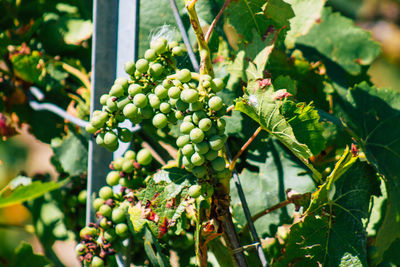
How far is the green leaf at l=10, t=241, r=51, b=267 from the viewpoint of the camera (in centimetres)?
85

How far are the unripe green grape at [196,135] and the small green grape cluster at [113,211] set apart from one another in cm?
19

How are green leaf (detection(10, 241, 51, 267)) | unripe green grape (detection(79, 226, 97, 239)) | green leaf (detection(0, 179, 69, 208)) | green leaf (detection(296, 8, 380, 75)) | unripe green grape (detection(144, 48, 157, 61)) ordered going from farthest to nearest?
green leaf (detection(296, 8, 380, 75)) < green leaf (detection(10, 241, 51, 267)) < unripe green grape (detection(79, 226, 97, 239)) < unripe green grape (detection(144, 48, 157, 61)) < green leaf (detection(0, 179, 69, 208))

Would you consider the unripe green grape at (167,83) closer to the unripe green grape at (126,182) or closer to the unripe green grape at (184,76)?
the unripe green grape at (184,76)

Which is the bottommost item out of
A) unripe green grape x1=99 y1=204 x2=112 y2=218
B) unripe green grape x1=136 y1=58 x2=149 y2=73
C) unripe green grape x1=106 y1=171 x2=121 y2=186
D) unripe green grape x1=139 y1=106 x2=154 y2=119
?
unripe green grape x1=99 y1=204 x2=112 y2=218

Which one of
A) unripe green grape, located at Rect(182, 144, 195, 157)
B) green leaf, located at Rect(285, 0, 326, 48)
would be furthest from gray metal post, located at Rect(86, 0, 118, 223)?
green leaf, located at Rect(285, 0, 326, 48)

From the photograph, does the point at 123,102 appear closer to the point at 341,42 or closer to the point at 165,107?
the point at 165,107

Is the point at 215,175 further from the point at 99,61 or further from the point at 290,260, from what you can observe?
the point at 99,61

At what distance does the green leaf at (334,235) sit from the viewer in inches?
26.2

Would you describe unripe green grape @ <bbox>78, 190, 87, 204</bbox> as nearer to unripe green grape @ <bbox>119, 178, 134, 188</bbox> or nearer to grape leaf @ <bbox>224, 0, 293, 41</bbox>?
unripe green grape @ <bbox>119, 178, 134, 188</bbox>

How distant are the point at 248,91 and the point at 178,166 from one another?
18cm

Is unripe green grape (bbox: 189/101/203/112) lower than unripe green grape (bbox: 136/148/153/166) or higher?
higher

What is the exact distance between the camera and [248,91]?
63 cm

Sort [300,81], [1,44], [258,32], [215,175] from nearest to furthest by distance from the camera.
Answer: [215,175] < [258,32] < [300,81] < [1,44]

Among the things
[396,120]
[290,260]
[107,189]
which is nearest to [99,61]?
[107,189]
